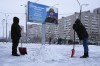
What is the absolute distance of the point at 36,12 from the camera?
32.9 meters

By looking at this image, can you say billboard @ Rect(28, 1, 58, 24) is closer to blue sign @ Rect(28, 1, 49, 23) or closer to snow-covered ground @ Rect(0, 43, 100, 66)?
blue sign @ Rect(28, 1, 49, 23)

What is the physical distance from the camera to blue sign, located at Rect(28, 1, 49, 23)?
32.4 meters

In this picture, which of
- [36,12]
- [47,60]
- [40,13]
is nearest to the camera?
[47,60]

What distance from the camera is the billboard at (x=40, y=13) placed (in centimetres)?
3250

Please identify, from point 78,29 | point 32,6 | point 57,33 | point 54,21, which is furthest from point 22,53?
point 57,33

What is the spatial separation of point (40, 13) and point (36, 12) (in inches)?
27.0

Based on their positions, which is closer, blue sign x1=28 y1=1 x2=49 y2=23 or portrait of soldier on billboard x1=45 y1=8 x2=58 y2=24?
blue sign x1=28 y1=1 x2=49 y2=23

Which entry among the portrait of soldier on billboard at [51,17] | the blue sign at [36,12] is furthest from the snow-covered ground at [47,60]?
the portrait of soldier on billboard at [51,17]

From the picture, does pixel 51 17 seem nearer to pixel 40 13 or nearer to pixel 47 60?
pixel 40 13

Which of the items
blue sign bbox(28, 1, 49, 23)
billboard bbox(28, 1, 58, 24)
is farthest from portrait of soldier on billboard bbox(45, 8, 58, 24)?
blue sign bbox(28, 1, 49, 23)

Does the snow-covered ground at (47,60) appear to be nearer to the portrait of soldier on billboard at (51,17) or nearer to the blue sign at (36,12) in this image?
the blue sign at (36,12)

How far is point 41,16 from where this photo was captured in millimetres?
33812

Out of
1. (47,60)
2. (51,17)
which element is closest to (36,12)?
(51,17)

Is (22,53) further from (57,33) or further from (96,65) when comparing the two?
(57,33)
